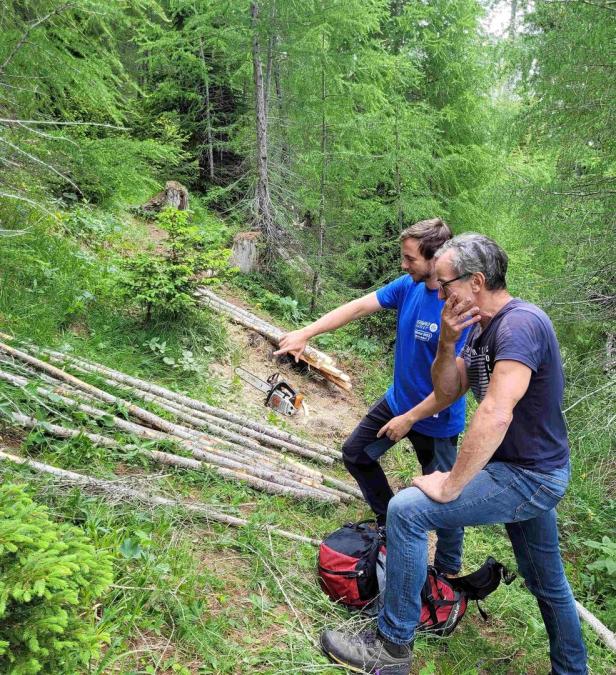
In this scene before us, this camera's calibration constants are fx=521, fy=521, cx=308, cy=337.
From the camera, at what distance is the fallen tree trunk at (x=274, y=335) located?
8.12 metres

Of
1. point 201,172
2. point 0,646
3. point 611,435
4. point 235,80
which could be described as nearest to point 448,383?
point 0,646

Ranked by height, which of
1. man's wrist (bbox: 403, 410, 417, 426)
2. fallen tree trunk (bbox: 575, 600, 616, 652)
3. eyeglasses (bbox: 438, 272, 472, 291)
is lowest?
fallen tree trunk (bbox: 575, 600, 616, 652)

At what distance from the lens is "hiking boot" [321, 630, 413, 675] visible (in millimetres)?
2768

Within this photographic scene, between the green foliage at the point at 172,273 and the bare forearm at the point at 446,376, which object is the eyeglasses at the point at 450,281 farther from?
the green foliage at the point at 172,273

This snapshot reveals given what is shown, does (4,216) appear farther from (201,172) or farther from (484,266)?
(201,172)

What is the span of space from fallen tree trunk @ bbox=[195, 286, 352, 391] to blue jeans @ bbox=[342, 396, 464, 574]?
12.9 ft

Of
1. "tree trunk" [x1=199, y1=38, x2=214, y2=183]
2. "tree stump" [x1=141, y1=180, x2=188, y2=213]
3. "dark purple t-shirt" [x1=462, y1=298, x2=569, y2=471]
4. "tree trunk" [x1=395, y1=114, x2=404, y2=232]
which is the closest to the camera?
"dark purple t-shirt" [x1=462, y1=298, x2=569, y2=471]

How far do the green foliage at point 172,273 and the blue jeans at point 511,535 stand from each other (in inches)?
174

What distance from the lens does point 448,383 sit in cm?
314

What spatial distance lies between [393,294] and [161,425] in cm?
227

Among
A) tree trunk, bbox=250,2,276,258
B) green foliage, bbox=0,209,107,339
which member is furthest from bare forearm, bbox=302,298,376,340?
tree trunk, bbox=250,2,276,258

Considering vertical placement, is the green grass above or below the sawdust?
above

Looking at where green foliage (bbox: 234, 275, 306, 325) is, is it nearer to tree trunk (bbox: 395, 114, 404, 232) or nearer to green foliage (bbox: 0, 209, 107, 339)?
tree trunk (bbox: 395, 114, 404, 232)

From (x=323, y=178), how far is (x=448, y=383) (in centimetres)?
774
